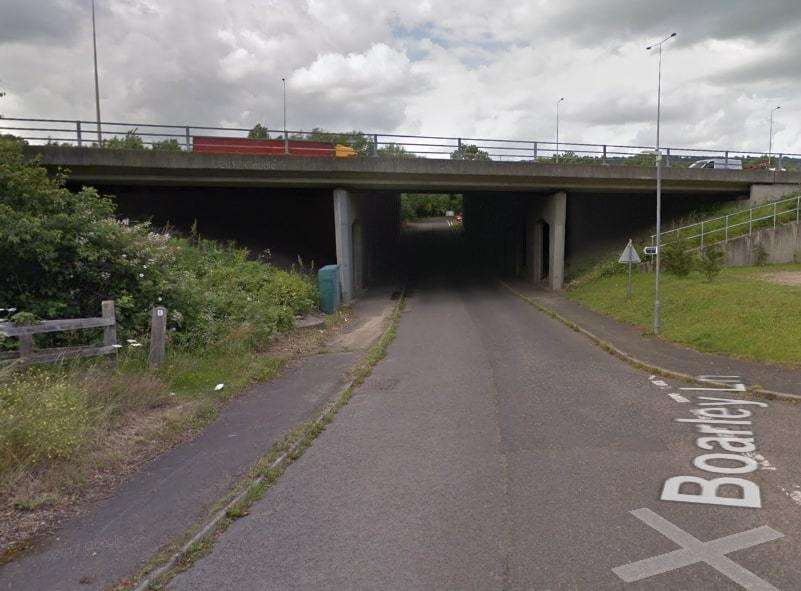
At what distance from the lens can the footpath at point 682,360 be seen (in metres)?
10.3

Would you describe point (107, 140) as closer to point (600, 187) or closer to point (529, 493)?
point (600, 187)

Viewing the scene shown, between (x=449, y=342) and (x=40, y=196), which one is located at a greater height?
(x=40, y=196)

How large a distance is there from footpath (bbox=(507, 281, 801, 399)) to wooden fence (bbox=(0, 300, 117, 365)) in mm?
9807

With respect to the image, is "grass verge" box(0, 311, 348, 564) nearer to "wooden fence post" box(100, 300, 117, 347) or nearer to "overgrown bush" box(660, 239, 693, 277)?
"wooden fence post" box(100, 300, 117, 347)

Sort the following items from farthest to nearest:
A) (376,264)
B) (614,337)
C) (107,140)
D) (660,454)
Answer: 1. (376,264)
2. (107,140)
3. (614,337)
4. (660,454)

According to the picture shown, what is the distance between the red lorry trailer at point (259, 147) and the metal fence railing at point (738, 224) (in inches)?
585

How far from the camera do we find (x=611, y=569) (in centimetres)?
442

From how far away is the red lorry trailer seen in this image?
1035 inches

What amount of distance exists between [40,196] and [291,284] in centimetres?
807

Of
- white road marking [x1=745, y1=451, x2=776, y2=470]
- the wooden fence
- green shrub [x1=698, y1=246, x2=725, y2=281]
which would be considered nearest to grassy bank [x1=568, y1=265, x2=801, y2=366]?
green shrub [x1=698, y1=246, x2=725, y2=281]

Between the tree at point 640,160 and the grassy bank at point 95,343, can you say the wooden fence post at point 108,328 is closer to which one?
the grassy bank at point 95,343

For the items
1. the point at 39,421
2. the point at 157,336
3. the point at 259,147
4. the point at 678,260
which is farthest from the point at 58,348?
the point at 259,147

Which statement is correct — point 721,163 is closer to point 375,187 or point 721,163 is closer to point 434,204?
point 375,187

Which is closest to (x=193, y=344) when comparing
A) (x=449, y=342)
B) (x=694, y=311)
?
(x=449, y=342)
